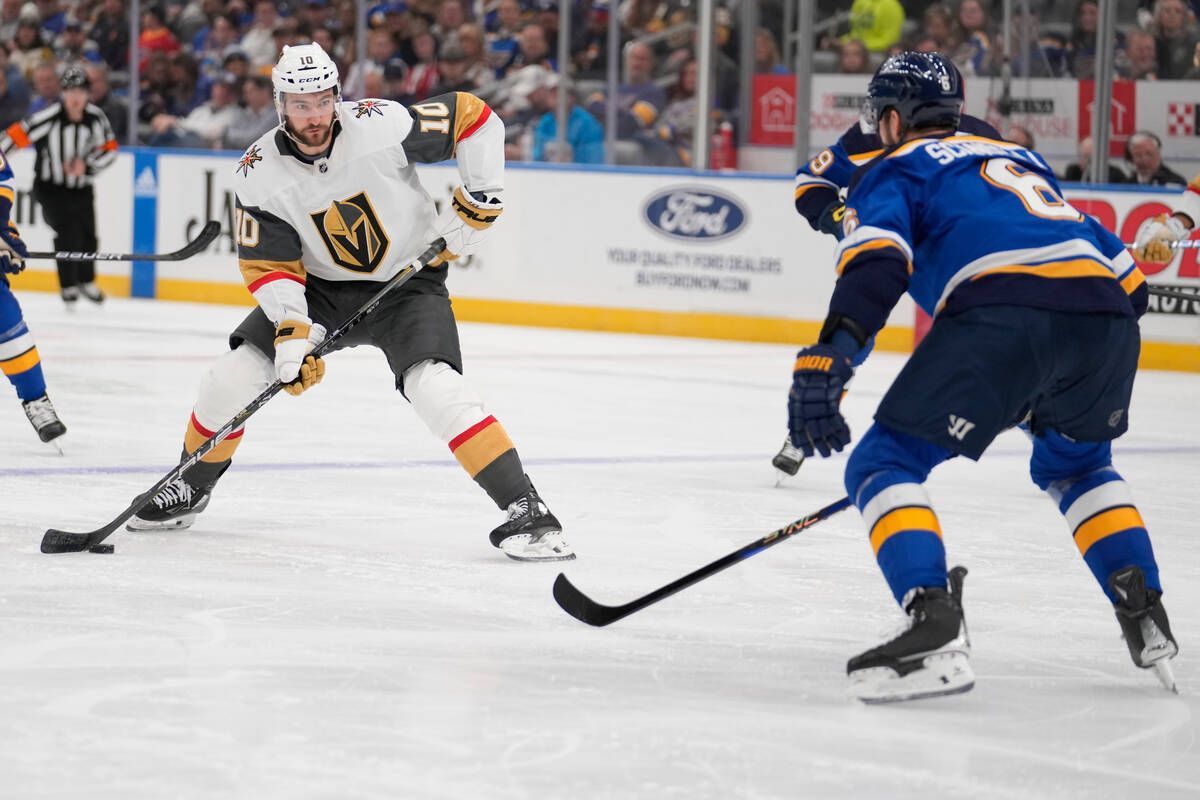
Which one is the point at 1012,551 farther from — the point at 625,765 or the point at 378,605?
the point at 625,765

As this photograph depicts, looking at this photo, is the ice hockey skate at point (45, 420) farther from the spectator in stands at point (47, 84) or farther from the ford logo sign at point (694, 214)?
the spectator in stands at point (47, 84)

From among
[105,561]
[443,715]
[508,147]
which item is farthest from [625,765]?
[508,147]

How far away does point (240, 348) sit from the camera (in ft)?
12.5

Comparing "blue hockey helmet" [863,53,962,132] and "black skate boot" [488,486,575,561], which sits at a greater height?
"blue hockey helmet" [863,53,962,132]

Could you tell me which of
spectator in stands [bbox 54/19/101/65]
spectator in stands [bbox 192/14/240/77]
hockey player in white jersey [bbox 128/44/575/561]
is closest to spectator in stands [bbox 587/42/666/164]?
spectator in stands [bbox 192/14/240/77]

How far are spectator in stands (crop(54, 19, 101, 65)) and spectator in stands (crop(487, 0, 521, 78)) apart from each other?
9.18 feet

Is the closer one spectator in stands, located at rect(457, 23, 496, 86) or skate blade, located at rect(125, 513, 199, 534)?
skate blade, located at rect(125, 513, 199, 534)

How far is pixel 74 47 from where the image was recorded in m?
11.5

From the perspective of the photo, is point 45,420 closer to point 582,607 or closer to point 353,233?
point 353,233

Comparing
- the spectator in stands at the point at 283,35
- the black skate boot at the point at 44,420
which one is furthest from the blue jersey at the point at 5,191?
the spectator in stands at the point at 283,35

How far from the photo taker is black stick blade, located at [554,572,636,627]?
3.01m

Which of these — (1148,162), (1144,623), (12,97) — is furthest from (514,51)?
(1144,623)

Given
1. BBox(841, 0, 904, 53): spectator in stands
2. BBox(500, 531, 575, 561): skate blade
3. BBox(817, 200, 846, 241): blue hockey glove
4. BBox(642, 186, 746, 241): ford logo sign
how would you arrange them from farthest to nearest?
BBox(642, 186, 746, 241): ford logo sign → BBox(841, 0, 904, 53): spectator in stands → BBox(817, 200, 846, 241): blue hockey glove → BBox(500, 531, 575, 561): skate blade

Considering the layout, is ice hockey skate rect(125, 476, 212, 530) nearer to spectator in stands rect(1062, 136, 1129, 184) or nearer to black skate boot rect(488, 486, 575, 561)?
black skate boot rect(488, 486, 575, 561)
